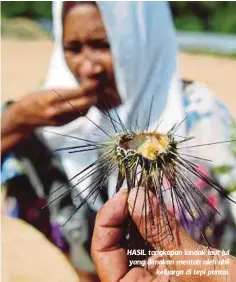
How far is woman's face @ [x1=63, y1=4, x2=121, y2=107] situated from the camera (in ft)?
Answer: 9.10

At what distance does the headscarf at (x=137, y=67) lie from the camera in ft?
9.09

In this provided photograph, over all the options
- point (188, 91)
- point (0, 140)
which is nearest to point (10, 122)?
point (0, 140)

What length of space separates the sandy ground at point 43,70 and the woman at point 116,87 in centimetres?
16

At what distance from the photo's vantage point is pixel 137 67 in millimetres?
2842

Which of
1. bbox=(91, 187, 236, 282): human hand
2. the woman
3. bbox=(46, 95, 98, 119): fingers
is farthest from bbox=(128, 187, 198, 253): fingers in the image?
bbox=(46, 95, 98, 119): fingers

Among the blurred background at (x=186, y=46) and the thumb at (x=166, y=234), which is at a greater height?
the blurred background at (x=186, y=46)

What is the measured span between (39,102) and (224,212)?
28.9 inches

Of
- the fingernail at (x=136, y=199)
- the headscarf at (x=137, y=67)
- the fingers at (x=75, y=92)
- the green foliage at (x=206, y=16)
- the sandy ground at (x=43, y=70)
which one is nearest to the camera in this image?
the fingernail at (x=136, y=199)

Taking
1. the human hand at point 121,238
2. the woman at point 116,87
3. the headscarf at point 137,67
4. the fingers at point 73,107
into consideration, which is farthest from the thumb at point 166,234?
the fingers at point 73,107

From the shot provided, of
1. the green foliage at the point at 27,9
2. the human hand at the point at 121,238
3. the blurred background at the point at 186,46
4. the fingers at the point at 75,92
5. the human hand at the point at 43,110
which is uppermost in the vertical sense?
the green foliage at the point at 27,9

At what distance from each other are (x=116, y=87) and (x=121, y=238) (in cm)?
70

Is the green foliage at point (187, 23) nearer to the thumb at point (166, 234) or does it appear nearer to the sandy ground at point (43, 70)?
the sandy ground at point (43, 70)

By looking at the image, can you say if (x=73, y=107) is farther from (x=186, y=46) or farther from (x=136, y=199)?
(x=136, y=199)

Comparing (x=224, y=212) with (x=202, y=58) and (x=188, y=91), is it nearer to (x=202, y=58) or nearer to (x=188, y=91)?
(x=188, y=91)
